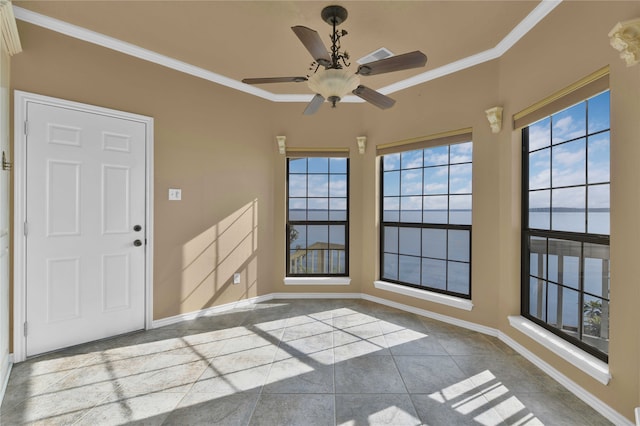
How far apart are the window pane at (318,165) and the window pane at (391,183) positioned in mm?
832

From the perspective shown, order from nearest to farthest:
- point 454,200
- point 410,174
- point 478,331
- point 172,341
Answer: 1. point 172,341
2. point 478,331
3. point 454,200
4. point 410,174

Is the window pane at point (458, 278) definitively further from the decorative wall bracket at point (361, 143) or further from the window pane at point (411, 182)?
the decorative wall bracket at point (361, 143)

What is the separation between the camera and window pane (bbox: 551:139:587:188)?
2.11 m

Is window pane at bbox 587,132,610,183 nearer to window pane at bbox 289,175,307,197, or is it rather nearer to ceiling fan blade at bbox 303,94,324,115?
ceiling fan blade at bbox 303,94,324,115

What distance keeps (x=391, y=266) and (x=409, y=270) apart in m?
0.30

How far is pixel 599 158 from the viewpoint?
77.7 inches

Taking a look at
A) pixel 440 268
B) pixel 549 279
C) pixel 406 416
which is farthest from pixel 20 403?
pixel 549 279

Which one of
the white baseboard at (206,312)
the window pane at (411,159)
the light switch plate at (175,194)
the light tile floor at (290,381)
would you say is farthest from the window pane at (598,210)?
the light switch plate at (175,194)

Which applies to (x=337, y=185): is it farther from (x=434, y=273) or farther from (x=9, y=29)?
(x=9, y=29)

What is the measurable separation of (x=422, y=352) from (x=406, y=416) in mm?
852

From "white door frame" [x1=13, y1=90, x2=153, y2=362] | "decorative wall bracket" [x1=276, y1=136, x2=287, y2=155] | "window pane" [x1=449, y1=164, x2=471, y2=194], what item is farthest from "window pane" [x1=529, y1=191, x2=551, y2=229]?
"white door frame" [x1=13, y1=90, x2=153, y2=362]

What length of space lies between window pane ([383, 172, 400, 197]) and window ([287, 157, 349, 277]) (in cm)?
54

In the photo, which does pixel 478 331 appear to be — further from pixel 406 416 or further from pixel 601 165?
pixel 601 165

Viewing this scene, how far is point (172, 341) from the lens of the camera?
2691 mm
